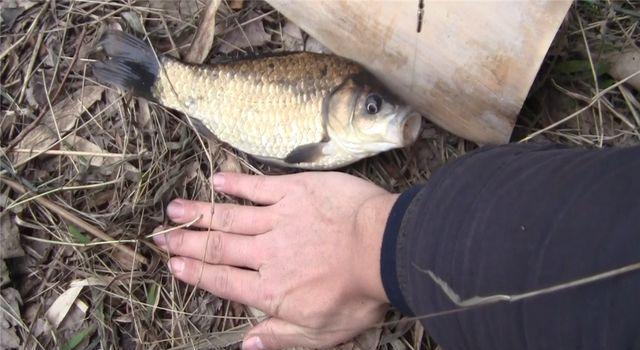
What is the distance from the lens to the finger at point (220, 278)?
170cm

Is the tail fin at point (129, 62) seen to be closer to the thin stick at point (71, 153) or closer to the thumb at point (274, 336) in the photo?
the thin stick at point (71, 153)

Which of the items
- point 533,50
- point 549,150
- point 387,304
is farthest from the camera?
point 387,304

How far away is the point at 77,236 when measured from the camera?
1.78 meters

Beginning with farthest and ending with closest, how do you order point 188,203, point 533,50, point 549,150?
point 188,203, point 533,50, point 549,150

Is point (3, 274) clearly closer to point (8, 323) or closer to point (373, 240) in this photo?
point (8, 323)

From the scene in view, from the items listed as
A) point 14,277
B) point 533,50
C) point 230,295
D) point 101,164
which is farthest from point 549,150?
point 14,277

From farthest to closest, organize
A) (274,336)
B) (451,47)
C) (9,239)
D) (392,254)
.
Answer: (9,239), (274,336), (451,47), (392,254)

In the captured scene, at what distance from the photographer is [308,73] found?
1.67 metres

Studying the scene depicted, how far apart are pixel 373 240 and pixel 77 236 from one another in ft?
2.79

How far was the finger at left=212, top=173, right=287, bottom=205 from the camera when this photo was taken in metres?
1.75

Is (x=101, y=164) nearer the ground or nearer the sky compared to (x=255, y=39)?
nearer the ground

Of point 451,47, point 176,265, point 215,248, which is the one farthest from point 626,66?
point 176,265

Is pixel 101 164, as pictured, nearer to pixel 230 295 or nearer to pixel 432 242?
pixel 230 295

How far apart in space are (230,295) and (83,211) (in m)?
0.50
